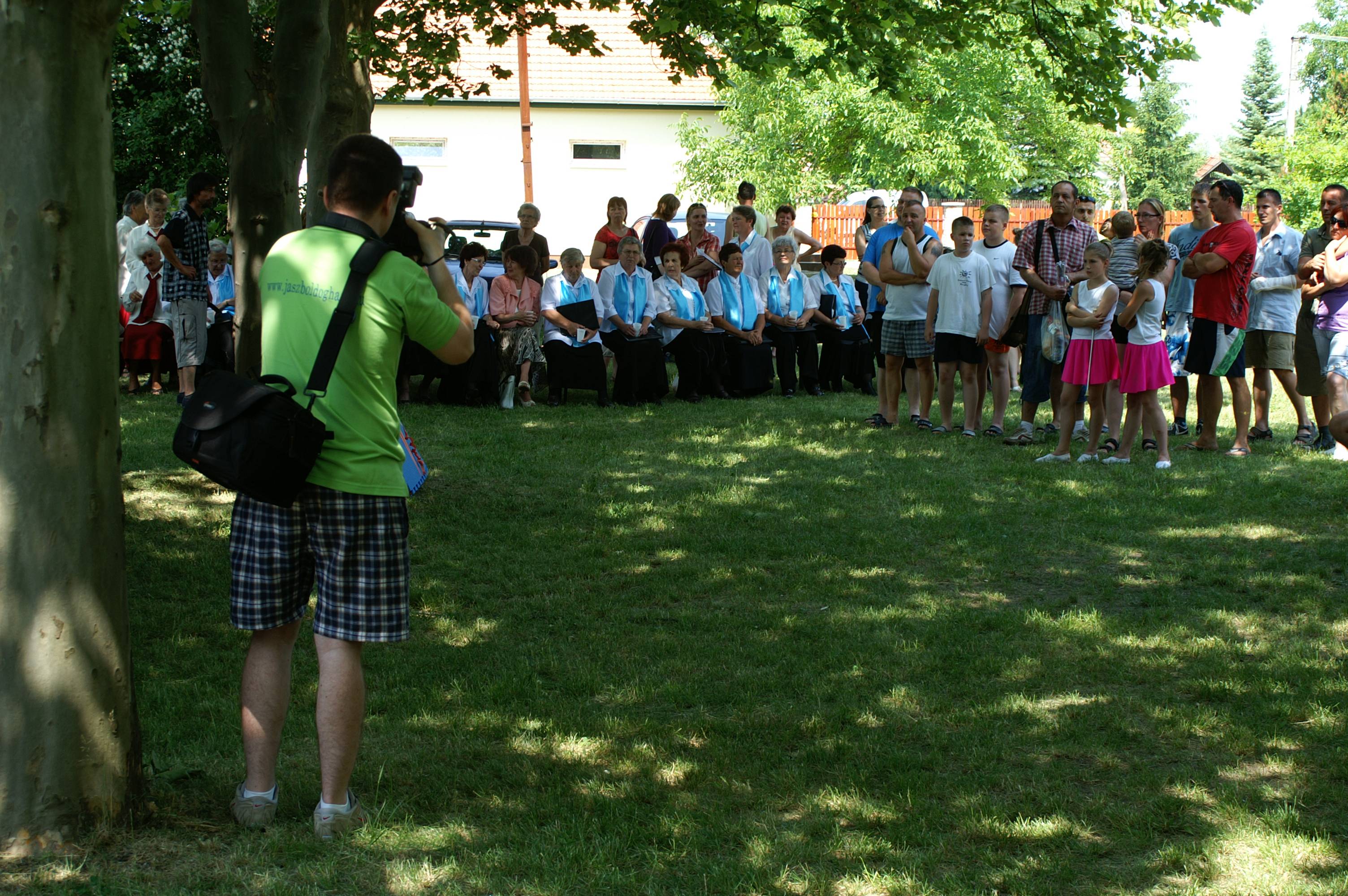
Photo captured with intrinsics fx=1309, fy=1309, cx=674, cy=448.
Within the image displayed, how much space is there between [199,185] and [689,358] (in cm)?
508

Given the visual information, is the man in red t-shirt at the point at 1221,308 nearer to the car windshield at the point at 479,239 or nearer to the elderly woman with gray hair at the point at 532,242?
the elderly woman with gray hair at the point at 532,242

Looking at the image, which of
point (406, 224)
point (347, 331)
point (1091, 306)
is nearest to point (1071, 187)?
point (1091, 306)

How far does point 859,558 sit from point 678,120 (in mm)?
30151

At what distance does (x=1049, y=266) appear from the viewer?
1066cm

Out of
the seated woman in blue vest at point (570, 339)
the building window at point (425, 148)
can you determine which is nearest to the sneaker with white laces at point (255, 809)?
the seated woman in blue vest at point (570, 339)

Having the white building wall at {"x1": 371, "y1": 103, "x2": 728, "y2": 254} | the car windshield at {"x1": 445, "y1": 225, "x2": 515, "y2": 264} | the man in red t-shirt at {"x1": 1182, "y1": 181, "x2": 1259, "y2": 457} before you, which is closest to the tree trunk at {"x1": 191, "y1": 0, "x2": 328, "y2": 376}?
the man in red t-shirt at {"x1": 1182, "y1": 181, "x2": 1259, "y2": 457}

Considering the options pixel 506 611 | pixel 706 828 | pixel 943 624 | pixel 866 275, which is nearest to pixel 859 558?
pixel 943 624

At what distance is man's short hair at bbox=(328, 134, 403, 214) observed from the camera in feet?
11.9

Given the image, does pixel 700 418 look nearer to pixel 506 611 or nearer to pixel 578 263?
pixel 578 263

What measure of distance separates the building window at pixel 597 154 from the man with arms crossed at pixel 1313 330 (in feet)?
88.8

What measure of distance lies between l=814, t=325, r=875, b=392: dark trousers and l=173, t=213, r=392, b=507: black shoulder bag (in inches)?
467

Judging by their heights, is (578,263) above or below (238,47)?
below

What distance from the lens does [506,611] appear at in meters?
6.19

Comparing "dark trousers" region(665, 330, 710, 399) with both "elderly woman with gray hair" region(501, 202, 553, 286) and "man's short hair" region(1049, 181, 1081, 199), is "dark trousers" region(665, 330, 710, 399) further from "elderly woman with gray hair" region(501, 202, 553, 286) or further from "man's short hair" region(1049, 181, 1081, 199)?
"man's short hair" region(1049, 181, 1081, 199)
